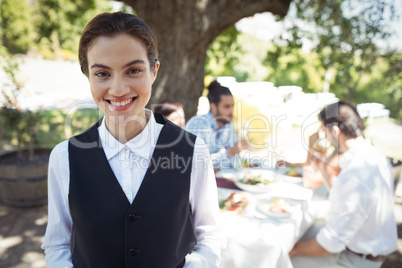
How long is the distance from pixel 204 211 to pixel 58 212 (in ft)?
1.88

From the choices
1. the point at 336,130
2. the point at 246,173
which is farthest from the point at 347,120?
the point at 246,173

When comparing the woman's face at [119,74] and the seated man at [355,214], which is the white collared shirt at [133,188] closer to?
the woman's face at [119,74]

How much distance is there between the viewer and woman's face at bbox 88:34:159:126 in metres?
0.99

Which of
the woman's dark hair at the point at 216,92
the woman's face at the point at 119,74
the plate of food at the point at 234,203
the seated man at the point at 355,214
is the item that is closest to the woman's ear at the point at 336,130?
the seated man at the point at 355,214

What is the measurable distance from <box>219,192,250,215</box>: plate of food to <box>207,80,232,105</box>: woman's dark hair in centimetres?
141

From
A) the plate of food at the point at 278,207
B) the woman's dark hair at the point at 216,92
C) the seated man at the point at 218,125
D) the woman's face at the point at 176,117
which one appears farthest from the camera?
the woman's dark hair at the point at 216,92

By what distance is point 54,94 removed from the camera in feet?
45.2

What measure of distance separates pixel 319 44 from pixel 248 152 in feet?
7.29

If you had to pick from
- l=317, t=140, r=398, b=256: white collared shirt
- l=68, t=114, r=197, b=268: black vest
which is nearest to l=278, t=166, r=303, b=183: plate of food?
l=317, t=140, r=398, b=256: white collared shirt

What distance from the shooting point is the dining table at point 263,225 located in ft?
5.75

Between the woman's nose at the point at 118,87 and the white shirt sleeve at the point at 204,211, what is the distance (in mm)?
366

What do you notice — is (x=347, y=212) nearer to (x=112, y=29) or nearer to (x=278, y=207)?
(x=278, y=207)

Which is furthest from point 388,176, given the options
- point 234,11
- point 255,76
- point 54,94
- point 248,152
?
point 54,94

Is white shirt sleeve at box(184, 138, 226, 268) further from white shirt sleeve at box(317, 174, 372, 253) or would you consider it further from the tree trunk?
the tree trunk
